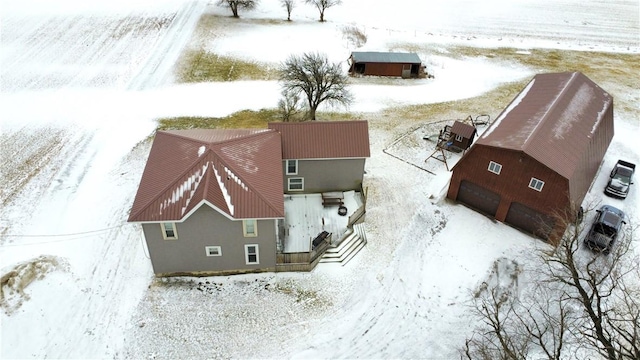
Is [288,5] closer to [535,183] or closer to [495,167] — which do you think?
[495,167]

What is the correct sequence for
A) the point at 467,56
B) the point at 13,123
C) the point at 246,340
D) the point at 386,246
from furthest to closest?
the point at 467,56
the point at 13,123
the point at 386,246
the point at 246,340

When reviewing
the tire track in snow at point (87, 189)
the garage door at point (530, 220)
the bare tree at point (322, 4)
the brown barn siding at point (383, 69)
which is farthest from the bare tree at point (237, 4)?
the garage door at point (530, 220)

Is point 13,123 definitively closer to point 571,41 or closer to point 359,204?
point 359,204

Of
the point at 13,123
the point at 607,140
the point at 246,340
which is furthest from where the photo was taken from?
the point at 13,123

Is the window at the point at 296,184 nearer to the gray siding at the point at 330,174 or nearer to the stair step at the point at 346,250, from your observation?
the gray siding at the point at 330,174

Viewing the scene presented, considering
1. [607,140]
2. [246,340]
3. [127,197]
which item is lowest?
[246,340]

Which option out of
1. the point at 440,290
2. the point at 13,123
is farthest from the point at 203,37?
the point at 440,290
